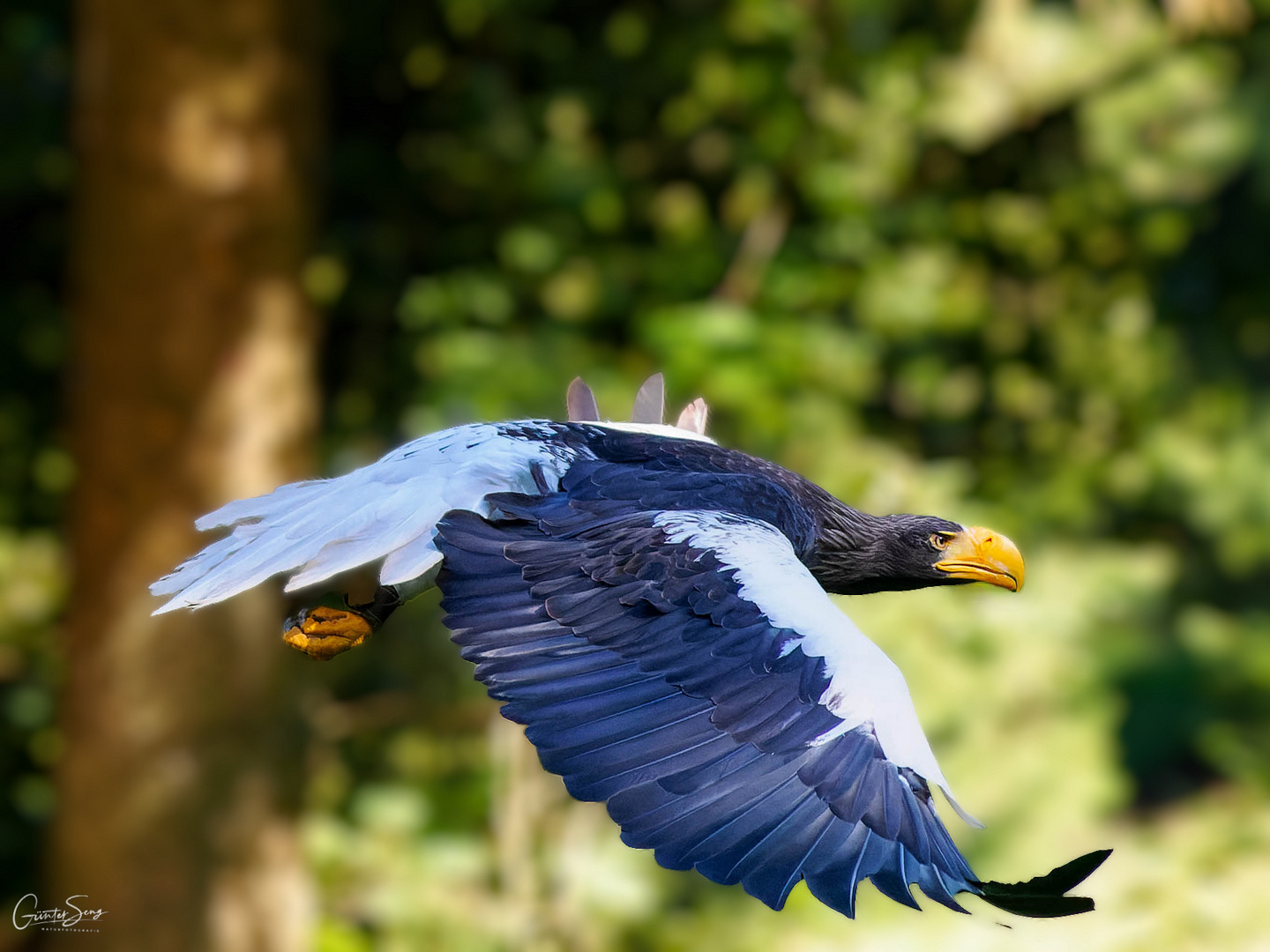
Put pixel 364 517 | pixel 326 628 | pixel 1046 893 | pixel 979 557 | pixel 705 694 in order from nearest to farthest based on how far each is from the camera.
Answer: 1. pixel 1046 893
2. pixel 705 694
3. pixel 364 517
4. pixel 326 628
5. pixel 979 557

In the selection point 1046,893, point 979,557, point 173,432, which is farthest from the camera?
point 173,432

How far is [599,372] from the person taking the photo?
5.66 meters

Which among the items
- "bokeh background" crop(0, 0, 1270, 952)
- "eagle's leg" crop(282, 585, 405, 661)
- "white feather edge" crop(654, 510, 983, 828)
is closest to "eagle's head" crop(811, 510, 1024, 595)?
"white feather edge" crop(654, 510, 983, 828)

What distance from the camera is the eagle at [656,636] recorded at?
211 centimetres

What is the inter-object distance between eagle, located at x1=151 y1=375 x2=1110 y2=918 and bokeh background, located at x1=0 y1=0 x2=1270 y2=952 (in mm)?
2620

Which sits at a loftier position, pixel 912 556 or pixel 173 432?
pixel 173 432

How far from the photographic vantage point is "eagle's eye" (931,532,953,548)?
332 centimetres

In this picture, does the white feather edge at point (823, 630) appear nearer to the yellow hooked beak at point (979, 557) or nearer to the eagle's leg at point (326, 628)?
the eagle's leg at point (326, 628)

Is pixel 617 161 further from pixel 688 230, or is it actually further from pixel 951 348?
pixel 951 348

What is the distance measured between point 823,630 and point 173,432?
3510mm

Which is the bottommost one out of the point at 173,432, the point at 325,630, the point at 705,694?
the point at 705,694

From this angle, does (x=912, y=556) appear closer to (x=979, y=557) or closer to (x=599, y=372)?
(x=979, y=557)

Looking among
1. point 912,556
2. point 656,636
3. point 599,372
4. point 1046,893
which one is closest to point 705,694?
point 656,636

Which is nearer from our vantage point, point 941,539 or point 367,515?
point 367,515
